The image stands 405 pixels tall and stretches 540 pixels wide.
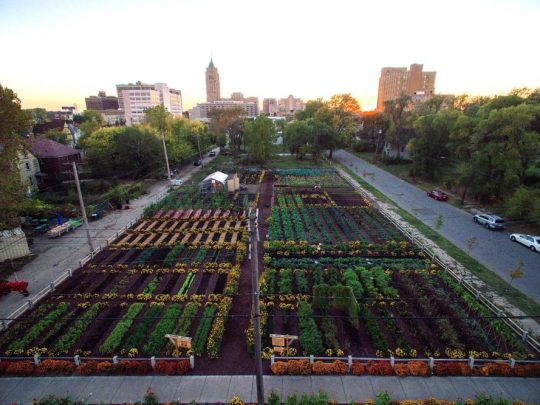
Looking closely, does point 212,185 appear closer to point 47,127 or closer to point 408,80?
point 47,127

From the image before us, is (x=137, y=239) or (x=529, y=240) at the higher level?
(x=529, y=240)

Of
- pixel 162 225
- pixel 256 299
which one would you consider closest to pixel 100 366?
pixel 256 299

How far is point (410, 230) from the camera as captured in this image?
27.4m

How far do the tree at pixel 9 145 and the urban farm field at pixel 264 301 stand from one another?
20.5ft

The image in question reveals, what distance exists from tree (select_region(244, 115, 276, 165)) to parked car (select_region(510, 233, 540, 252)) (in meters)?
40.2

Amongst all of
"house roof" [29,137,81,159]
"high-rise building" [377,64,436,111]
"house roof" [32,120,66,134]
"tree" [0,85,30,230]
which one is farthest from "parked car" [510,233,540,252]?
"high-rise building" [377,64,436,111]

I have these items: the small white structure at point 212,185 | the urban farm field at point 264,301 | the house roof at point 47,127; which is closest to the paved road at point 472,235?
the urban farm field at point 264,301

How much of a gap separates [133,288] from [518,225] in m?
33.9

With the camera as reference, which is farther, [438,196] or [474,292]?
[438,196]

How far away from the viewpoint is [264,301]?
1697cm

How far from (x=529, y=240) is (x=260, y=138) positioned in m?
42.7

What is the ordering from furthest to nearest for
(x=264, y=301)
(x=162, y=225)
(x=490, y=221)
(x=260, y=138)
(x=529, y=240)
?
(x=260, y=138)
(x=162, y=225)
(x=490, y=221)
(x=529, y=240)
(x=264, y=301)

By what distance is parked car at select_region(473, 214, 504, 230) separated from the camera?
2728 centimetres

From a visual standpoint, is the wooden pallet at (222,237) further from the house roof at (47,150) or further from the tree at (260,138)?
the house roof at (47,150)
